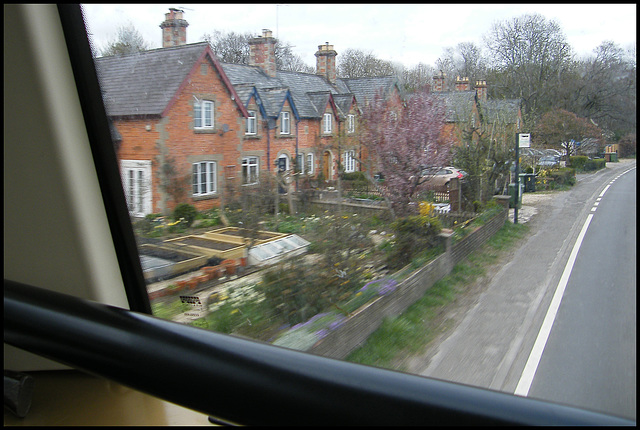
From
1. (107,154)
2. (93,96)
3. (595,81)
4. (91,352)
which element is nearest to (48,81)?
(93,96)

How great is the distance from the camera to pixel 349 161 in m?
1.54

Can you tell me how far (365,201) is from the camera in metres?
1.63

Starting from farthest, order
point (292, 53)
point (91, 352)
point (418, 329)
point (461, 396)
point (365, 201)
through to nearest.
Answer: point (365, 201), point (292, 53), point (418, 329), point (91, 352), point (461, 396)

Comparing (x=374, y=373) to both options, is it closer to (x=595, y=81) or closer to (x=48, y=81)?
(x=595, y=81)

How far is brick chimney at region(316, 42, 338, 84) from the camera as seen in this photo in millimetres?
1433

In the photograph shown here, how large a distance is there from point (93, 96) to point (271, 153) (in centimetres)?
62

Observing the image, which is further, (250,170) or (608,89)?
(250,170)

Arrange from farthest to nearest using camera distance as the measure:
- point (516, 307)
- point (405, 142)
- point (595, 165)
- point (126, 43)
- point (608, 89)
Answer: point (126, 43) < point (405, 142) < point (516, 307) < point (595, 165) < point (608, 89)

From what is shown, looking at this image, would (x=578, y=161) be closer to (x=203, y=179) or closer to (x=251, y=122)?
(x=251, y=122)

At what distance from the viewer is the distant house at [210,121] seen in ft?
5.12

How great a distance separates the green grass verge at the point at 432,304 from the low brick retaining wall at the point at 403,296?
0.02 m

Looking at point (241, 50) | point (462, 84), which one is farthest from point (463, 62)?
point (241, 50)

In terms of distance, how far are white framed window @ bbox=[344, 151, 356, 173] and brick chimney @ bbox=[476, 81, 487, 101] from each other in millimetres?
395

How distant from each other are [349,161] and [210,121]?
55 cm
